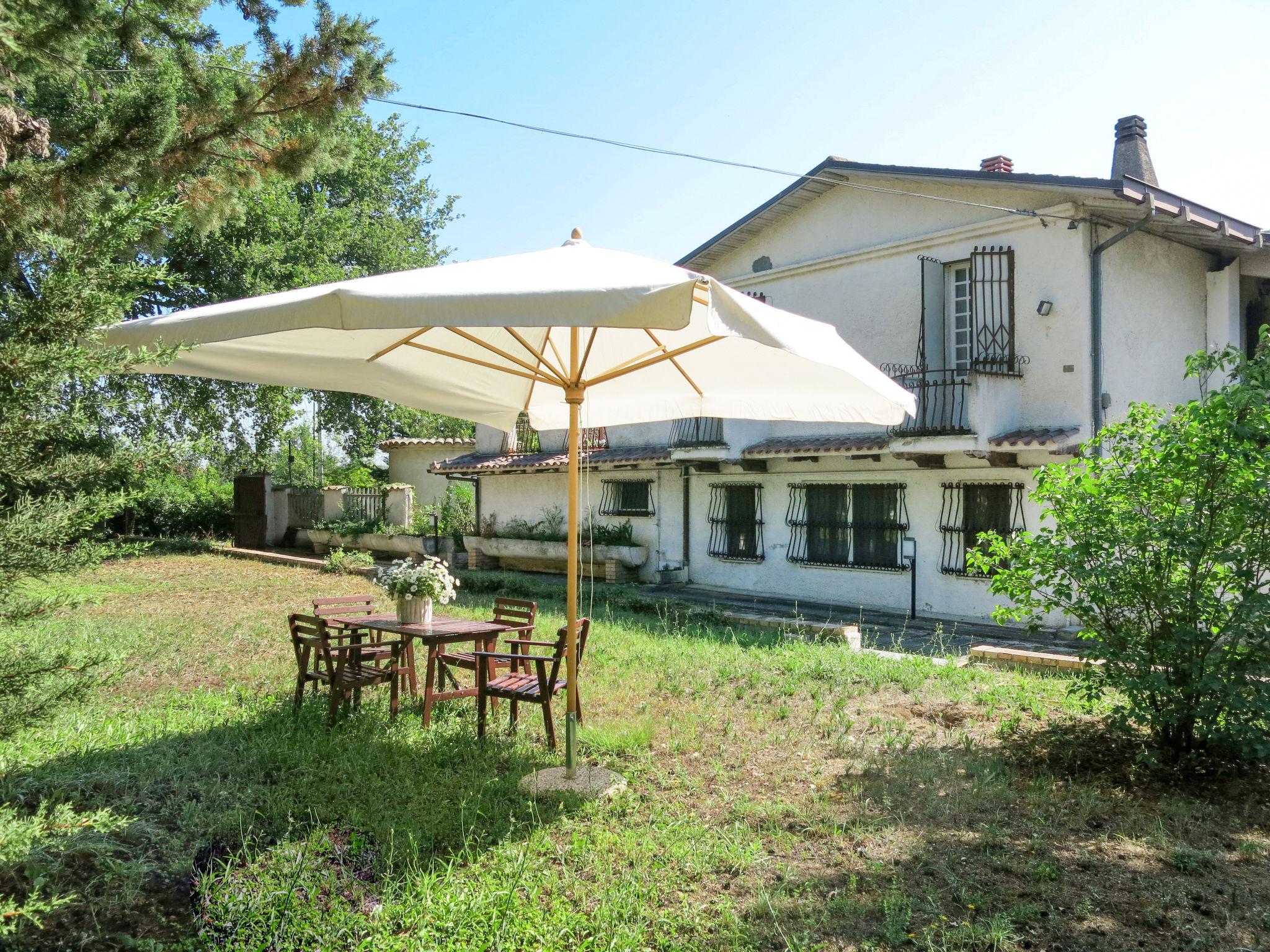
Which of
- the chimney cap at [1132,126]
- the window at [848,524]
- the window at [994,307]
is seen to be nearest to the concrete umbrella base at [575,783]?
the window at [994,307]

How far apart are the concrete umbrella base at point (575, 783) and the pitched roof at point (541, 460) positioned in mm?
10102

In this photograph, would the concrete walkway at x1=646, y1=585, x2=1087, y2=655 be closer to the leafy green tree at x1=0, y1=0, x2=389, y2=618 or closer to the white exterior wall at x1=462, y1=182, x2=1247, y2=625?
the white exterior wall at x1=462, y1=182, x2=1247, y2=625

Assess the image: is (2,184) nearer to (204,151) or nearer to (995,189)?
(204,151)

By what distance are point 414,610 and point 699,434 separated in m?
10.3

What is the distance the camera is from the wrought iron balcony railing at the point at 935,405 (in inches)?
496

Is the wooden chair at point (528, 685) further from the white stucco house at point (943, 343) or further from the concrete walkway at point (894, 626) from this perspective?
the white stucco house at point (943, 343)

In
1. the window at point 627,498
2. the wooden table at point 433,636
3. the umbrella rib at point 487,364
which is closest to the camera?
the umbrella rib at point 487,364

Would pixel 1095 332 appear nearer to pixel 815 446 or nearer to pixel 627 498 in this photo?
pixel 815 446

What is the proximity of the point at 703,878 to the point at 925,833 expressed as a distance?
3.85 feet

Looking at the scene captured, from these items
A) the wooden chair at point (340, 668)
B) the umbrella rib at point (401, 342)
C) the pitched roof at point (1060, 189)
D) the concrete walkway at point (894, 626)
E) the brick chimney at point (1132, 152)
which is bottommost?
the concrete walkway at point (894, 626)

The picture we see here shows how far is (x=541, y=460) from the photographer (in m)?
20.3

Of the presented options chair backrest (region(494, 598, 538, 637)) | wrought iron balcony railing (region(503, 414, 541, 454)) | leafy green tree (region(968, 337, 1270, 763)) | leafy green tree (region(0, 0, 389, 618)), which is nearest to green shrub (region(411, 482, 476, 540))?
wrought iron balcony railing (region(503, 414, 541, 454))

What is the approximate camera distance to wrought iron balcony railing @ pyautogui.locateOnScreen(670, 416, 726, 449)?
15.9m

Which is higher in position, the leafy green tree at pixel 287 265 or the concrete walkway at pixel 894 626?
the leafy green tree at pixel 287 265
